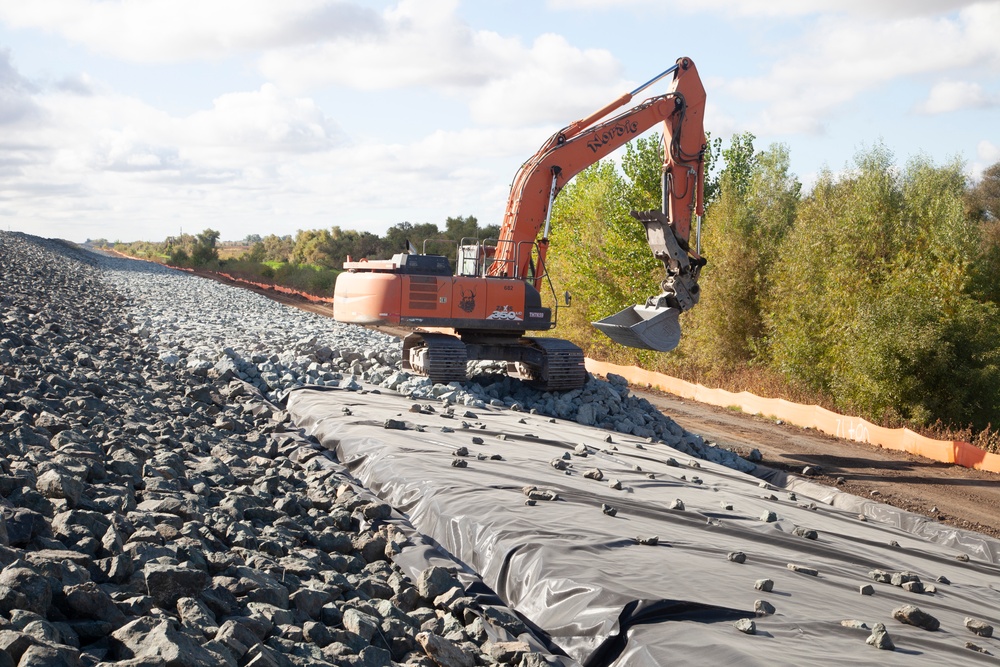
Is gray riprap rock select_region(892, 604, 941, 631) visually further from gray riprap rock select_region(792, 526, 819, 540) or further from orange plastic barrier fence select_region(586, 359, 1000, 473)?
orange plastic barrier fence select_region(586, 359, 1000, 473)

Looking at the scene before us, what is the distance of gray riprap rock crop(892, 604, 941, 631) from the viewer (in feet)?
17.2

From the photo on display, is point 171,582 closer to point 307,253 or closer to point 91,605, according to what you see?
point 91,605

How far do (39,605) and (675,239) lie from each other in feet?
37.1

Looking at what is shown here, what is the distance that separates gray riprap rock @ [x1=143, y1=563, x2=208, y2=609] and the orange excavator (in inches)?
378

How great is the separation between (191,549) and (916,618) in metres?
4.41

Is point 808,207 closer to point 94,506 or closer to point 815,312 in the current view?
point 815,312

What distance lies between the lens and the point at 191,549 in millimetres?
4816

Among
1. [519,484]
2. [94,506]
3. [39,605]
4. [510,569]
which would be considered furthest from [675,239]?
[39,605]

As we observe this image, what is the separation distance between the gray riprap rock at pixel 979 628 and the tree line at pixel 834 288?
39.3 feet

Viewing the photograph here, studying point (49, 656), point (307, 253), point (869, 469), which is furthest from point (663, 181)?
point (307, 253)

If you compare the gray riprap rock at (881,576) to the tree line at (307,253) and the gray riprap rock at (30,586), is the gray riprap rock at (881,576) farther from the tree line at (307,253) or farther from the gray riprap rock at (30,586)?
the tree line at (307,253)

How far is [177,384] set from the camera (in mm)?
12242

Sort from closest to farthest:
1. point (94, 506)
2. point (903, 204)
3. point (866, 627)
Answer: point (866, 627)
point (94, 506)
point (903, 204)

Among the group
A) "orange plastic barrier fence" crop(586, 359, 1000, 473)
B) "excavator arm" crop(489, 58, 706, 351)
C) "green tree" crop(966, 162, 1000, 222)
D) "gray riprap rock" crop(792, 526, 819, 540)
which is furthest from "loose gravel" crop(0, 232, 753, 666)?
"green tree" crop(966, 162, 1000, 222)
